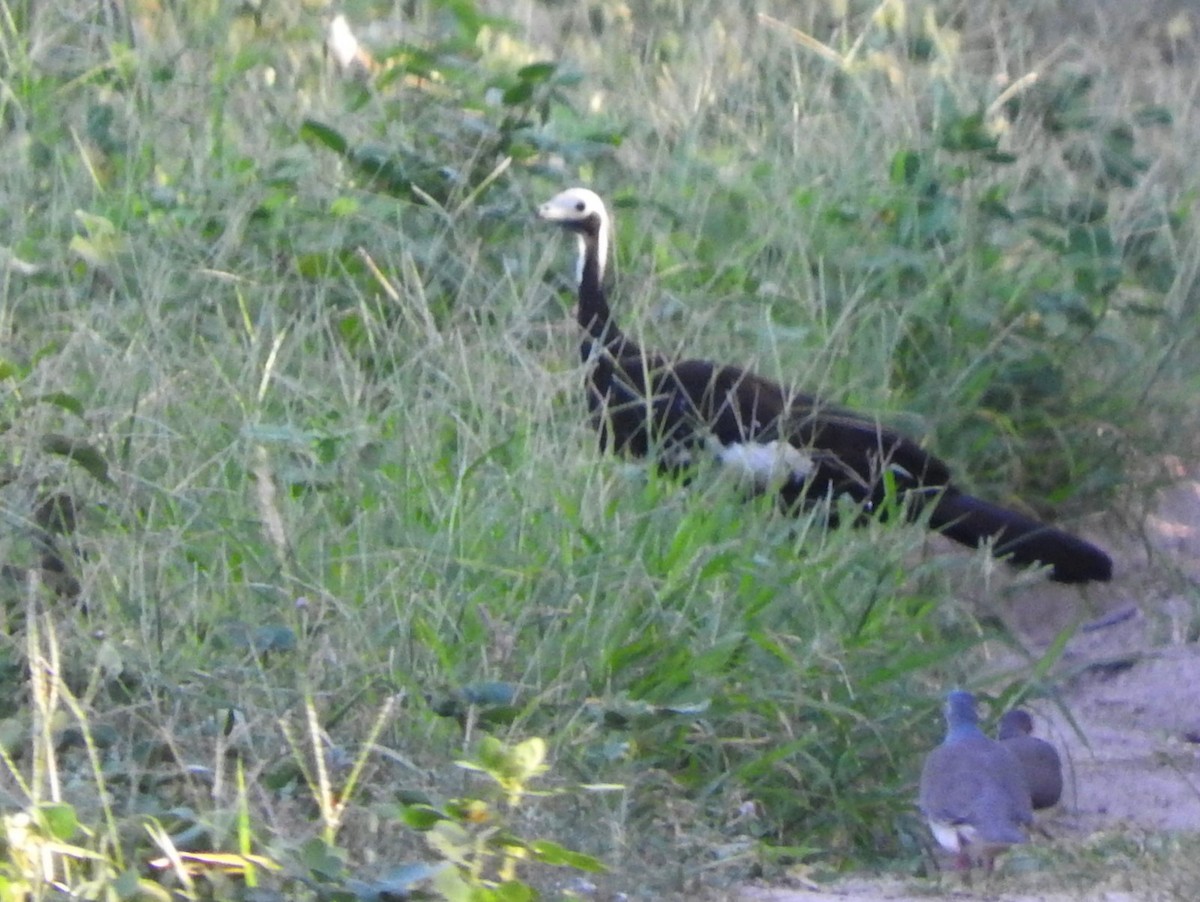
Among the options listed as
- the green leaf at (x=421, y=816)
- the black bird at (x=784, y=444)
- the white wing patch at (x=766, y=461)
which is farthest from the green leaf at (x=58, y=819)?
the white wing patch at (x=766, y=461)

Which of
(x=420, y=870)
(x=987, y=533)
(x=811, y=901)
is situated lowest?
(x=987, y=533)

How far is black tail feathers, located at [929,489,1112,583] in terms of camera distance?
18.1 ft

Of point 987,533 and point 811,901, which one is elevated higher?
point 811,901

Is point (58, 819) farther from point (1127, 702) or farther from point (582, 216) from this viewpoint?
point (582, 216)

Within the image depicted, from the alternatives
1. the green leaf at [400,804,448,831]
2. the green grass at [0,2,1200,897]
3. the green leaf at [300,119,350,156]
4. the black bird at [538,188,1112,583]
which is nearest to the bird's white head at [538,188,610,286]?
the green grass at [0,2,1200,897]

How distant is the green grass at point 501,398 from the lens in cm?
355

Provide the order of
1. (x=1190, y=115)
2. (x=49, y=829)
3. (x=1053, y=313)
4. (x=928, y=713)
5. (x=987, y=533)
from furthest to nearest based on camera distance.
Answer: (x=1190, y=115)
(x=1053, y=313)
(x=987, y=533)
(x=928, y=713)
(x=49, y=829)

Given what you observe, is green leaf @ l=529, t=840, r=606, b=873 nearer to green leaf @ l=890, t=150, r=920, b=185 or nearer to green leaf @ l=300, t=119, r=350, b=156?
green leaf @ l=300, t=119, r=350, b=156

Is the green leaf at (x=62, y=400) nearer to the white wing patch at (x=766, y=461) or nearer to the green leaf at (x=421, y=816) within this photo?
the green leaf at (x=421, y=816)

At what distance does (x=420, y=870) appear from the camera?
292cm

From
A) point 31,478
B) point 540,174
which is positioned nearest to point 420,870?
point 31,478

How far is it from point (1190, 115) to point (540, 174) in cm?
317

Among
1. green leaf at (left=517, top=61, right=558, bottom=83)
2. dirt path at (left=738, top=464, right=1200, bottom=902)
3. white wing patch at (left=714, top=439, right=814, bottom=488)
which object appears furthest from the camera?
green leaf at (left=517, top=61, right=558, bottom=83)

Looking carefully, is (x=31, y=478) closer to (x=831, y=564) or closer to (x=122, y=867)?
(x=122, y=867)
